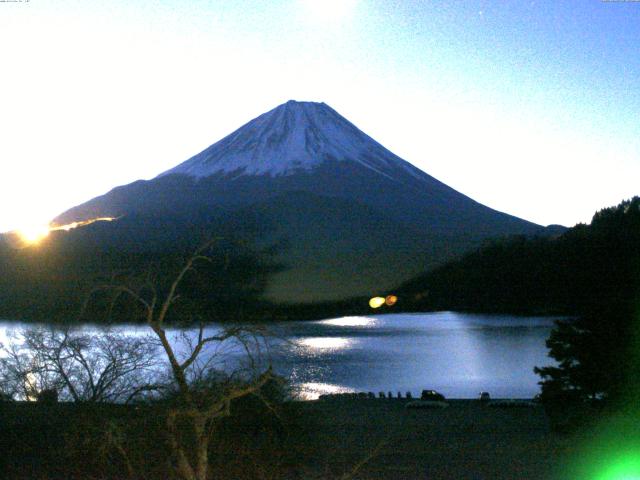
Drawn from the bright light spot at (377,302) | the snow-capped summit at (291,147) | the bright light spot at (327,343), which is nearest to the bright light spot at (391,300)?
the bright light spot at (377,302)

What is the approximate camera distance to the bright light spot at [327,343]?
39056 mm

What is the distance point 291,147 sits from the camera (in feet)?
264

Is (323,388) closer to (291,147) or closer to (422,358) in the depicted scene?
(422,358)

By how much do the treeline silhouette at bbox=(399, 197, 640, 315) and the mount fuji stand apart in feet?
17.5

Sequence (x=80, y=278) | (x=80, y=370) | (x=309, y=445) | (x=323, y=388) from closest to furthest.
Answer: (x=80, y=278), (x=80, y=370), (x=309, y=445), (x=323, y=388)

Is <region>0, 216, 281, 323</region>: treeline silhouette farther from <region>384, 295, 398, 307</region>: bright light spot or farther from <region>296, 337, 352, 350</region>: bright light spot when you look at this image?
<region>296, 337, 352, 350</region>: bright light spot

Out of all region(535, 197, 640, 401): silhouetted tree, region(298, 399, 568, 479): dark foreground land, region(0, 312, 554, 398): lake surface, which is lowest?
region(0, 312, 554, 398): lake surface

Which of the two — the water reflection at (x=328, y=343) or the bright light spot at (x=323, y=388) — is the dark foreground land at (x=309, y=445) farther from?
the water reflection at (x=328, y=343)

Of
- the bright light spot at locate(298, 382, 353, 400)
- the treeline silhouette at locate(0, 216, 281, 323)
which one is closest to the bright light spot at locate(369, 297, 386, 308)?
the treeline silhouette at locate(0, 216, 281, 323)

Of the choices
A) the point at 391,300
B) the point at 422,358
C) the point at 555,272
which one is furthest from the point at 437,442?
the point at 422,358

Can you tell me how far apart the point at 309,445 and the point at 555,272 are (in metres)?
6.98

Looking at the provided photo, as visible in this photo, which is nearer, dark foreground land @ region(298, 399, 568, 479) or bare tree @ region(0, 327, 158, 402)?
bare tree @ region(0, 327, 158, 402)

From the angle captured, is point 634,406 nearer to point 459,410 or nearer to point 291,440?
point 291,440

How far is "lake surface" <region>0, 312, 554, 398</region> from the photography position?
87.3ft
